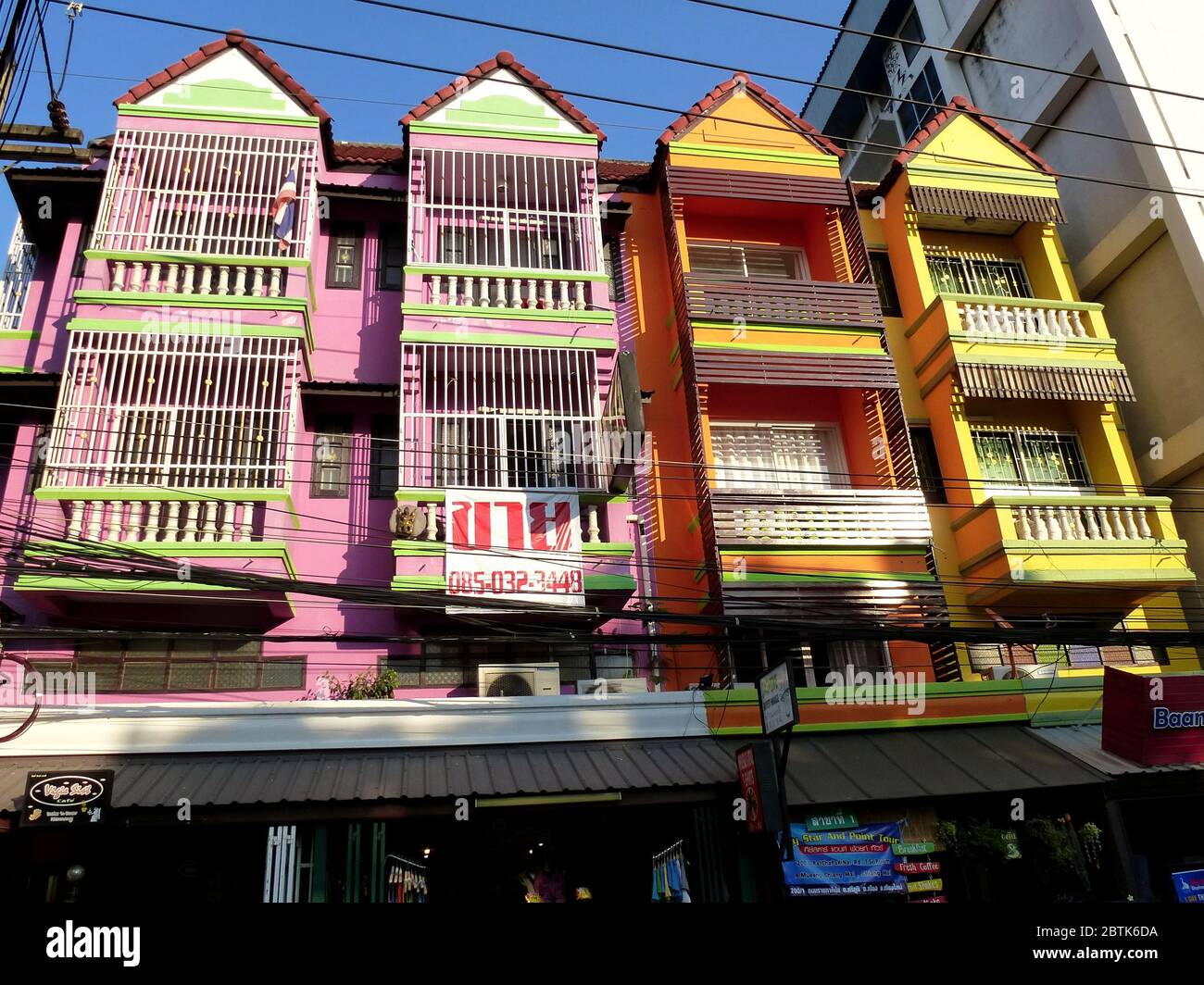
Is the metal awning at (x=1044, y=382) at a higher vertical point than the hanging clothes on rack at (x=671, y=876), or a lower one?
higher

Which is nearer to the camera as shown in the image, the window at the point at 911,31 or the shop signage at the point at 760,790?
the shop signage at the point at 760,790

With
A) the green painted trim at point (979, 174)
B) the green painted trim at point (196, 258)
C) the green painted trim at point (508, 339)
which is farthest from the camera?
the green painted trim at point (979, 174)

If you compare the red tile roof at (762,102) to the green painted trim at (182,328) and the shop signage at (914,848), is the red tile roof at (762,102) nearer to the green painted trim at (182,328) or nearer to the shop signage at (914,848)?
the green painted trim at (182,328)

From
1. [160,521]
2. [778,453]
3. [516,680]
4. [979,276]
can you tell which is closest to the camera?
[160,521]

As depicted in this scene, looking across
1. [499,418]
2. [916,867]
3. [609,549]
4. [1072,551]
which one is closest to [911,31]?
[1072,551]

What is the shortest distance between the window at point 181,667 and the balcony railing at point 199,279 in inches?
199

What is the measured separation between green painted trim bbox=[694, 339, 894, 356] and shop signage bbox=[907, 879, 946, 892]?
26.5 ft

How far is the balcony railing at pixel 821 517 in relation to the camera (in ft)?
42.1

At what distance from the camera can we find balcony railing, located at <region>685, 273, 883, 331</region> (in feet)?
47.5

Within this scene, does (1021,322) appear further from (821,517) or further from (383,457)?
(383,457)

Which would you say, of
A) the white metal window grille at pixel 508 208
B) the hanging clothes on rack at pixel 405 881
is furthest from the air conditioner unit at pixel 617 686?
the white metal window grille at pixel 508 208

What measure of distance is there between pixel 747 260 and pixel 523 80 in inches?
205

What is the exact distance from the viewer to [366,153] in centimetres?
1562
